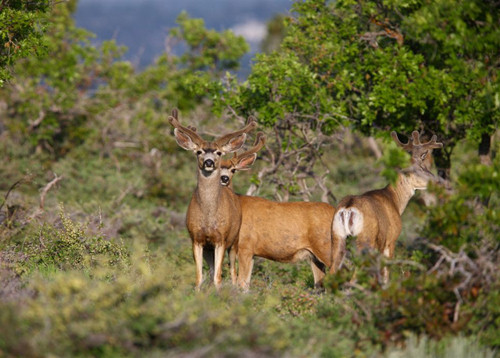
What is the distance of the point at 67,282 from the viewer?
598 centimetres

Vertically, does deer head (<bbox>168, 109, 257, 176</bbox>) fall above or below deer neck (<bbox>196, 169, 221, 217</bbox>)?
above

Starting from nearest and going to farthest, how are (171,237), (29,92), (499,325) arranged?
1. (499,325)
2. (171,237)
3. (29,92)

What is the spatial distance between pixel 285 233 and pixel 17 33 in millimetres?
5133

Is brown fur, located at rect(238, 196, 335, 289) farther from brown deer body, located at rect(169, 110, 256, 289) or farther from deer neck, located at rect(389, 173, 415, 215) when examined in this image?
deer neck, located at rect(389, 173, 415, 215)

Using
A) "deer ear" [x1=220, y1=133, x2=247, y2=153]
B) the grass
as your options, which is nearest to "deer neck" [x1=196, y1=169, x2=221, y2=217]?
"deer ear" [x1=220, y1=133, x2=247, y2=153]

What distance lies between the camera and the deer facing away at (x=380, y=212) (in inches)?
367

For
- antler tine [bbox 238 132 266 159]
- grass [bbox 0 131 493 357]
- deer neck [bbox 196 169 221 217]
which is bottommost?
grass [bbox 0 131 493 357]

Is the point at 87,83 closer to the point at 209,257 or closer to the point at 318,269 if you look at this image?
the point at 209,257

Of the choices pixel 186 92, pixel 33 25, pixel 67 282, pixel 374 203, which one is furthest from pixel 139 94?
pixel 67 282

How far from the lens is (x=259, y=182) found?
13.2 m

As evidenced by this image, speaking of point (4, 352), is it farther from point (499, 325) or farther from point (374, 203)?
point (374, 203)

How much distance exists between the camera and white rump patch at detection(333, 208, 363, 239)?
30.5ft

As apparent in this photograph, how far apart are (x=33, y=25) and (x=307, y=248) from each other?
540 cm

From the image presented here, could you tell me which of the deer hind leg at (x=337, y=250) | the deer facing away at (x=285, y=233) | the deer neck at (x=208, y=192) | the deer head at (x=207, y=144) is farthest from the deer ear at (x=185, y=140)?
the deer hind leg at (x=337, y=250)
